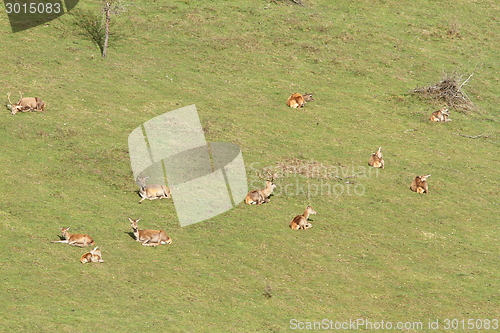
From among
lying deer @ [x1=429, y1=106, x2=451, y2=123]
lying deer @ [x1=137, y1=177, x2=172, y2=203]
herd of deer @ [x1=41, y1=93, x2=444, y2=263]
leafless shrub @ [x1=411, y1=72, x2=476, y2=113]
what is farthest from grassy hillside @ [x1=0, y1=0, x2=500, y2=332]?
leafless shrub @ [x1=411, y1=72, x2=476, y2=113]

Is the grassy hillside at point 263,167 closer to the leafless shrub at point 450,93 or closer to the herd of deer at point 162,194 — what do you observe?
the herd of deer at point 162,194

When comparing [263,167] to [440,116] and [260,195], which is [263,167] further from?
[440,116]

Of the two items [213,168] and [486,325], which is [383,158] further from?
[486,325]

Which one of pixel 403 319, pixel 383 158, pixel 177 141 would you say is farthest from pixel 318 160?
pixel 403 319

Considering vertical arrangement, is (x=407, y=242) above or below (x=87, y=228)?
below

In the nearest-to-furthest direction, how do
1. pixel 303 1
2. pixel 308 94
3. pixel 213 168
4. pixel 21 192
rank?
1. pixel 21 192
2. pixel 213 168
3. pixel 308 94
4. pixel 303 1

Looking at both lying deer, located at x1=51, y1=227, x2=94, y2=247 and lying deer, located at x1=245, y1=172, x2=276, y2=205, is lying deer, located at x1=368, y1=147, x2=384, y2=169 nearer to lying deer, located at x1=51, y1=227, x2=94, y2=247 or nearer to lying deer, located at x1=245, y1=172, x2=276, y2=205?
lying deer, located at x1=245, y1=172, x2=276, y2=205


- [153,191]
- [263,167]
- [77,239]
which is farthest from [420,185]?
[77,239]
